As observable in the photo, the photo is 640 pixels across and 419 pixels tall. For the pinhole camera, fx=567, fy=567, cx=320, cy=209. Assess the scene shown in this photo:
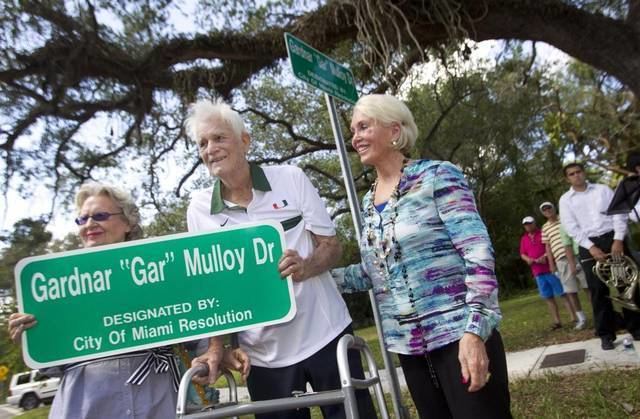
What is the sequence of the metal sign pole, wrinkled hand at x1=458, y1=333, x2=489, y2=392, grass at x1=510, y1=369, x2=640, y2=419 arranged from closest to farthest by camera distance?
1. wrinkled hand at x1=458, y1=333, x2=489, y2=392
2. the metal sign pole
3. grass at x1=510, y1=369, x2=640, y2=419

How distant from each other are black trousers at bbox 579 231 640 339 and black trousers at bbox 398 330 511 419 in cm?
398

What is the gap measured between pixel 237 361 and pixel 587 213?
454cm

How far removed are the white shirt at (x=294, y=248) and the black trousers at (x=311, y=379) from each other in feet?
0.10

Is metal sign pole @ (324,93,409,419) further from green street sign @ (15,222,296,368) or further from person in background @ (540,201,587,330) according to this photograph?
person in background @ (540,201,587,330)

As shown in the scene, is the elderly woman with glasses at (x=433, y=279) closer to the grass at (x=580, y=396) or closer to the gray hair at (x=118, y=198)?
the gray hair at (x=118, y=198)

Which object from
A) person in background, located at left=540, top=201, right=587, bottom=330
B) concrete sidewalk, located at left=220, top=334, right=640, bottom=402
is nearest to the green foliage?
concrete sidewalk, located at left=220, top=334, right=640, bottom=402

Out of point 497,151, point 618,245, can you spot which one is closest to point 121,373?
point 618,245

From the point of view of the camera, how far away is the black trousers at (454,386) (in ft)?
6.63

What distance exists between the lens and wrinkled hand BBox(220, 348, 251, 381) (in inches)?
87.0

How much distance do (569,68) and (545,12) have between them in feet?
60.6

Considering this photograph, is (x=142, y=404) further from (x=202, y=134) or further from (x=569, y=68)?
(x=569, y=68)

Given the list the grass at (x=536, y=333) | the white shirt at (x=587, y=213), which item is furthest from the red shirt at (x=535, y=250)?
the white shirt at (x=587, y=213)

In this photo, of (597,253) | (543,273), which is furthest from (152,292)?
(543,273)

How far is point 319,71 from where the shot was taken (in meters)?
3.46
